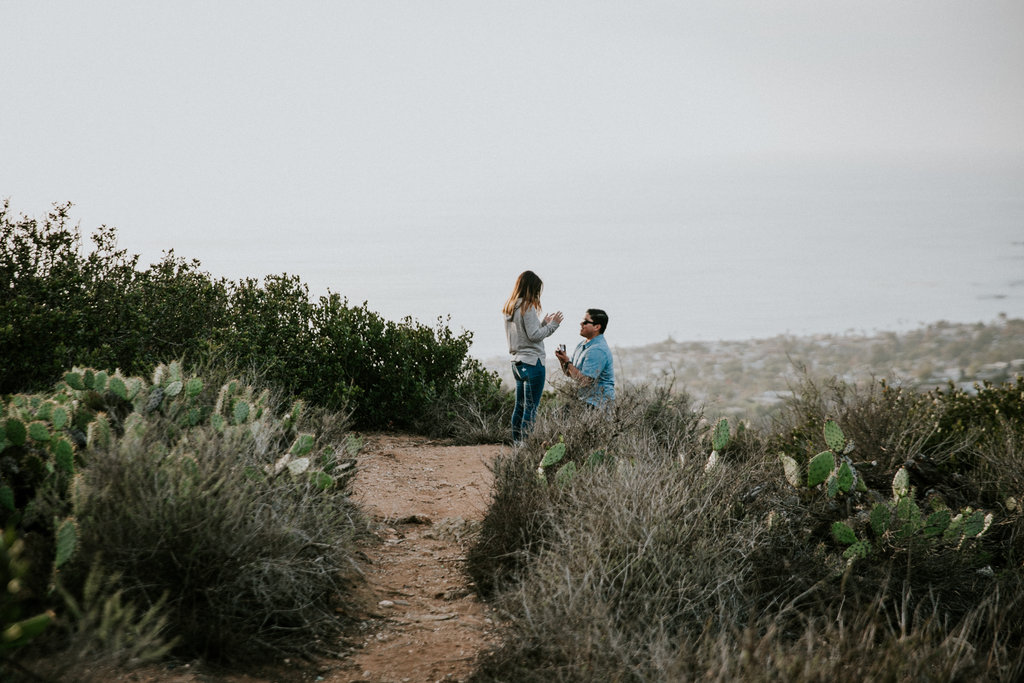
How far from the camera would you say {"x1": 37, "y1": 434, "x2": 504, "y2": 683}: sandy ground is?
11.3 ft

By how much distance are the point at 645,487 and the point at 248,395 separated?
2893 millimetres

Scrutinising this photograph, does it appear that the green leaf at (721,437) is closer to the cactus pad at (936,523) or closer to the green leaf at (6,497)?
the cactus pad at (936,523)

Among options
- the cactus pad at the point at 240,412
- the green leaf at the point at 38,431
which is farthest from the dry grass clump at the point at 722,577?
the green leaf at the point at 38,431

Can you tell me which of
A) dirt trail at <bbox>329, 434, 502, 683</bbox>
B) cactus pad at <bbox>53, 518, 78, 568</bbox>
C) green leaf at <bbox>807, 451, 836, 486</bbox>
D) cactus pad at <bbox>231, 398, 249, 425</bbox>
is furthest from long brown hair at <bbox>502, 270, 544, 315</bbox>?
cactus pad at <bbox>53, 518, 78, 568</bbox>

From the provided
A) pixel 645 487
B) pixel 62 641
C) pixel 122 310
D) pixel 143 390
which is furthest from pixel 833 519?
pixel 122 310

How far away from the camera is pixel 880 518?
14.3 feet

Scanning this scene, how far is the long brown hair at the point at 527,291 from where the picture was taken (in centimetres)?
737

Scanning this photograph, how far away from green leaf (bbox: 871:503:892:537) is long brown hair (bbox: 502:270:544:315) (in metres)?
3.86

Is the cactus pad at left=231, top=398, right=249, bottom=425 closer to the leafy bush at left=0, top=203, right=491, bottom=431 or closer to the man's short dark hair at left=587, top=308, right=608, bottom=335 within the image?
the leafy bush at left=0, top=203, right=491, bottom=431

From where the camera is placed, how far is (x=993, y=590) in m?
4.40

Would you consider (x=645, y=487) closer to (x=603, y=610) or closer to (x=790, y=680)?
(x=603, y=610)

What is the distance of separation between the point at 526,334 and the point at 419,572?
316 centimetres

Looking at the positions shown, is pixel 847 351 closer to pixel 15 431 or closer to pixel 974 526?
pixel 974 526

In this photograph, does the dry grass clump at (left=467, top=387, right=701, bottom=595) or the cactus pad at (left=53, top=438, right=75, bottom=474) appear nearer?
the cactus pad at (left=53, top=438, right=75, bottom=474)
